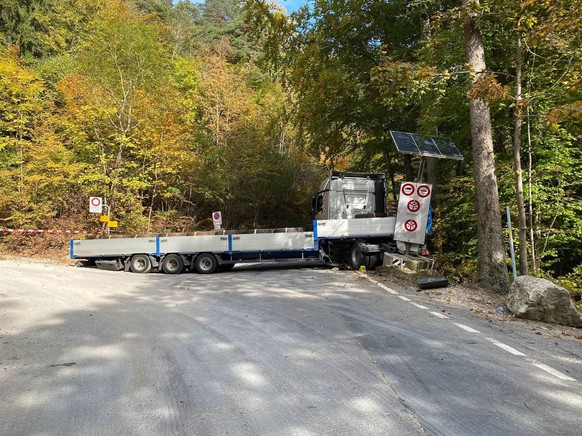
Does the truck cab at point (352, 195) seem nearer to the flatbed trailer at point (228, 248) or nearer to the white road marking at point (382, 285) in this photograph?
the flatbed trailer at point (228, 248)

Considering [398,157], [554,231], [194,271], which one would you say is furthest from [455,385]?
[398,157]

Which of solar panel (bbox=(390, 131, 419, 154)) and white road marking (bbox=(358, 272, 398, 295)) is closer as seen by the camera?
white road marking (bbox=(358, 272, 398, 295))

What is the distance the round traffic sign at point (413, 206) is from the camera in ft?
41.5

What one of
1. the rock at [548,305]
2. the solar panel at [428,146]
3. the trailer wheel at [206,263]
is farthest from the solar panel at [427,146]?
the trailer wheel at [206,263]

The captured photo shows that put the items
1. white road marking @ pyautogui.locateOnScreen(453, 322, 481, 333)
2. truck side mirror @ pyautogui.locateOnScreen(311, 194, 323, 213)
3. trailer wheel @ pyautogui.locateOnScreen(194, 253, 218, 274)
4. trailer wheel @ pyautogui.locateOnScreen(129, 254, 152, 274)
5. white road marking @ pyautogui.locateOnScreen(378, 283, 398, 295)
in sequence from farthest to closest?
truck side mirror @ pyautogui.locateOnScreen(311, 194, 323, 213) < trailer wheel @ pyautogui.locateOnScreen(129, 254, 152, 274) < trailer wheel @ pyautogui.locateOnScreen(194, 253, 218, 274) < white road marking @ pyautogui.locateOnScreen(378, 283, 398, 295) < white road marking @ pyautogui.locateOnScreen(453, 322, 481, 333)

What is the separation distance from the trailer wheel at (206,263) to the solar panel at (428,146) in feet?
24.8

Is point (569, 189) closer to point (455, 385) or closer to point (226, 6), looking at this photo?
point (455, 385)

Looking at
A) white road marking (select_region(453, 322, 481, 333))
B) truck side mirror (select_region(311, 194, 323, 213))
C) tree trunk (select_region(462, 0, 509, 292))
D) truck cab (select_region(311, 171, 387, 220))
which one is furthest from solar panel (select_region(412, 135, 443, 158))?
white road marking (select_region(453, 322, 481, 333))

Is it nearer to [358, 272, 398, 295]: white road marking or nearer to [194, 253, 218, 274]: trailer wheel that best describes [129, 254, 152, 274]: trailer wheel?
[194, 253, 218, 274]: trailer wheel

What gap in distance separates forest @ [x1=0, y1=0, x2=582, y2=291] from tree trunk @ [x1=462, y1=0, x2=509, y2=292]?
411 millimetres

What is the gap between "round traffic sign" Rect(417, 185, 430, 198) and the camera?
12.5 m

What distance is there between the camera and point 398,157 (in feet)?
66.0

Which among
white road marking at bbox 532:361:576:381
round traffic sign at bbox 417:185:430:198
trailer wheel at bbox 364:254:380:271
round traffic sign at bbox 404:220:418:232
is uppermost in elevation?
round traffic sign at bbox 417:185:430:198

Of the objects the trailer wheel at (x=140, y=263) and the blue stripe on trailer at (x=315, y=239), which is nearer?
the blue stripe on trailer at (x=315, y=239)
